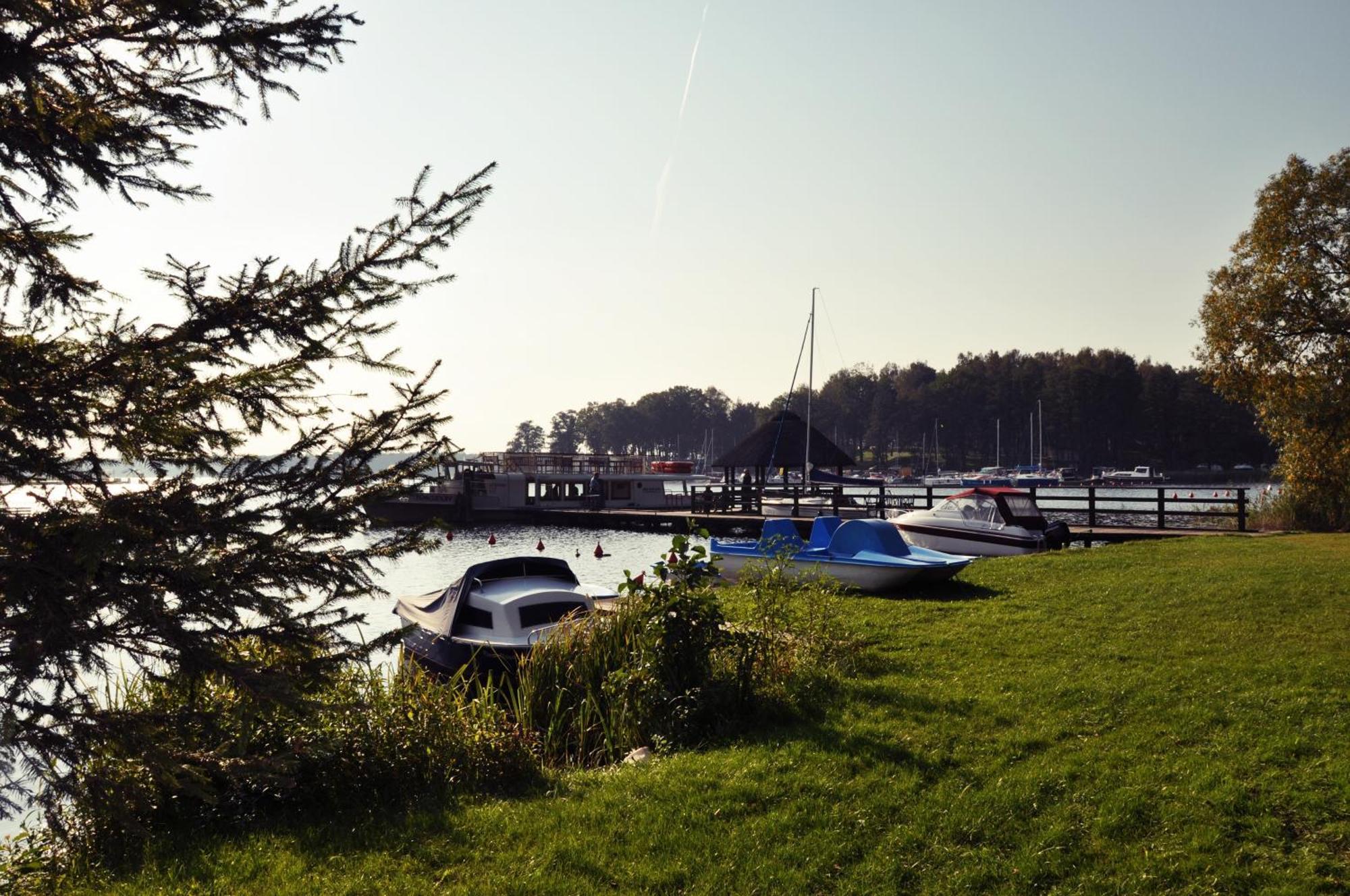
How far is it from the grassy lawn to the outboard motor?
→ 14.1m

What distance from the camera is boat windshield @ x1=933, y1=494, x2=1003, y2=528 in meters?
23.2

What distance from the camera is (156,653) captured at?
14.1 feet

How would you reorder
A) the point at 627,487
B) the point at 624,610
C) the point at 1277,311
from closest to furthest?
the point at 624,610
the point at 1277,311
the point at 627,487

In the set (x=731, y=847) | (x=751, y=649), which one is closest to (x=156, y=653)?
(x=731, y=847)

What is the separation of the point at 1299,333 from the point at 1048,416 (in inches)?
4266

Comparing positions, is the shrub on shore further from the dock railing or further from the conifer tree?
the dock railing

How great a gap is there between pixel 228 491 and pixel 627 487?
5469 centimetres

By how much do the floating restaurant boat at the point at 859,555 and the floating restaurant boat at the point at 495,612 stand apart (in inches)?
123

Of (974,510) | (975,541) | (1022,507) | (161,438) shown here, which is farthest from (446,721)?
(1022,507)

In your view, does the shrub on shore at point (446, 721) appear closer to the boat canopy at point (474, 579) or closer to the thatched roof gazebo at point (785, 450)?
the boat canopy at point (474, 579)

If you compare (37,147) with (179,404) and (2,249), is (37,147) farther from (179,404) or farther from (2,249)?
(179,404)

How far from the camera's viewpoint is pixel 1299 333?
27531 millimetres

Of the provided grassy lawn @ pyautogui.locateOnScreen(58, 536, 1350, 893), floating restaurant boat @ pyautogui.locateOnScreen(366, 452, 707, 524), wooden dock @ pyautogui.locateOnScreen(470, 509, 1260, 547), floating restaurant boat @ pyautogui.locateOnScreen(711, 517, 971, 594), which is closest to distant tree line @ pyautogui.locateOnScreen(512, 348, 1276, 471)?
floating restaurant boat @ pyautogui.locateOnScreen(366, 452, 707, 524)

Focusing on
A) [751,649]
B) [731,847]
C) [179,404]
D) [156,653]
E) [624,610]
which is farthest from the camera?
[624,610]
